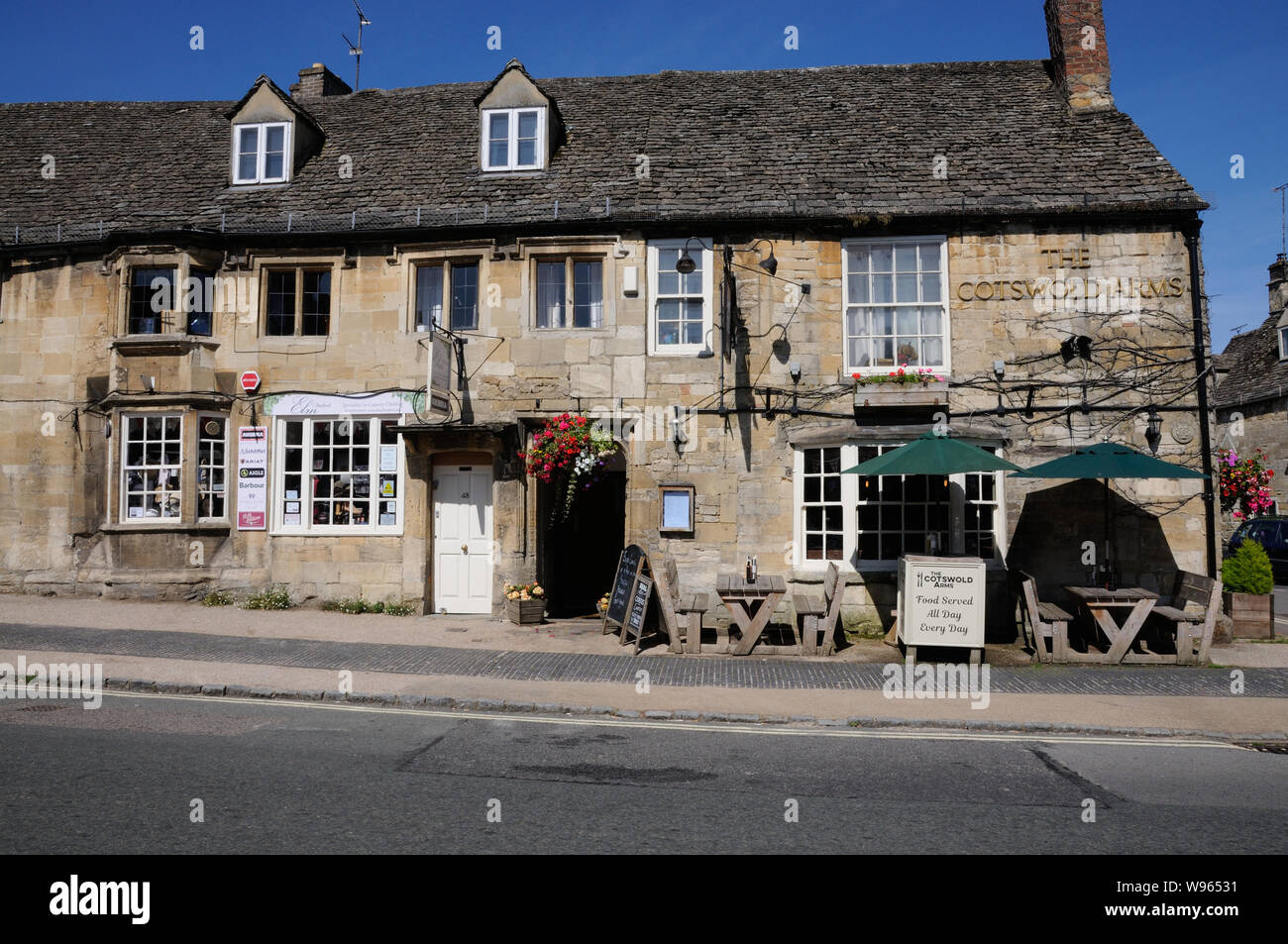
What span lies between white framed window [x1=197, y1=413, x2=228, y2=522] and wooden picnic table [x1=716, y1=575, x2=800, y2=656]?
9125 mm

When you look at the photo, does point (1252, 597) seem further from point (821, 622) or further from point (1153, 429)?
point (821, 622)

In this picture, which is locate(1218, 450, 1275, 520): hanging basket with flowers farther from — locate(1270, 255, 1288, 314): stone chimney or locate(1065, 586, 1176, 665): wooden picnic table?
locate(1270, 255, 1288, 314): stone chimney

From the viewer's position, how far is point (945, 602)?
1080 centimetres

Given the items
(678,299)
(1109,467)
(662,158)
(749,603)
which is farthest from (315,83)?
(1109,467)

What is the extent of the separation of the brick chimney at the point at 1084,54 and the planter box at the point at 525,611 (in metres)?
13.5

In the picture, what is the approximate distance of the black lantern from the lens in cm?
1299

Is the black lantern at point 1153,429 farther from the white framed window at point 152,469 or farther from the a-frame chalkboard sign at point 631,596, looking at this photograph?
the white framed window at point 152,469

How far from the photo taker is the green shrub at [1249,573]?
12.6m

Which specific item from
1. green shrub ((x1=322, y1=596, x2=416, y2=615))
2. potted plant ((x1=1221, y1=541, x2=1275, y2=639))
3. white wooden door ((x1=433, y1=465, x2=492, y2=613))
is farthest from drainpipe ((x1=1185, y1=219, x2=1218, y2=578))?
green shrub ((x1=322, y1=596, x2=416, y2=615))

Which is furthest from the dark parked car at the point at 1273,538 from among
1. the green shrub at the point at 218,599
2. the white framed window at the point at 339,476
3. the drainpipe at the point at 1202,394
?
the green shrub at the point at 218,599

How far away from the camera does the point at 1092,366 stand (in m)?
→ 13.3

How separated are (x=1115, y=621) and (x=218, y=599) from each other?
1425 cm

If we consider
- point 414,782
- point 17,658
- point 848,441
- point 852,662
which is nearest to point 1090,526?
point 848,441

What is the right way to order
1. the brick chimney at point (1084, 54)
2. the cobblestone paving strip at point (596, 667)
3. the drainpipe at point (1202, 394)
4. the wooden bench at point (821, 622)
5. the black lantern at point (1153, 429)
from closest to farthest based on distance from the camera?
1. the cobblestone paving strip at point (596, 667)
2. the wooden bench at point (821, 622)
3. the drainpipe at point (1202, 394)
4. the black lantern at point (1153, 429)
5. the brick chimney at point (1084, 54)
